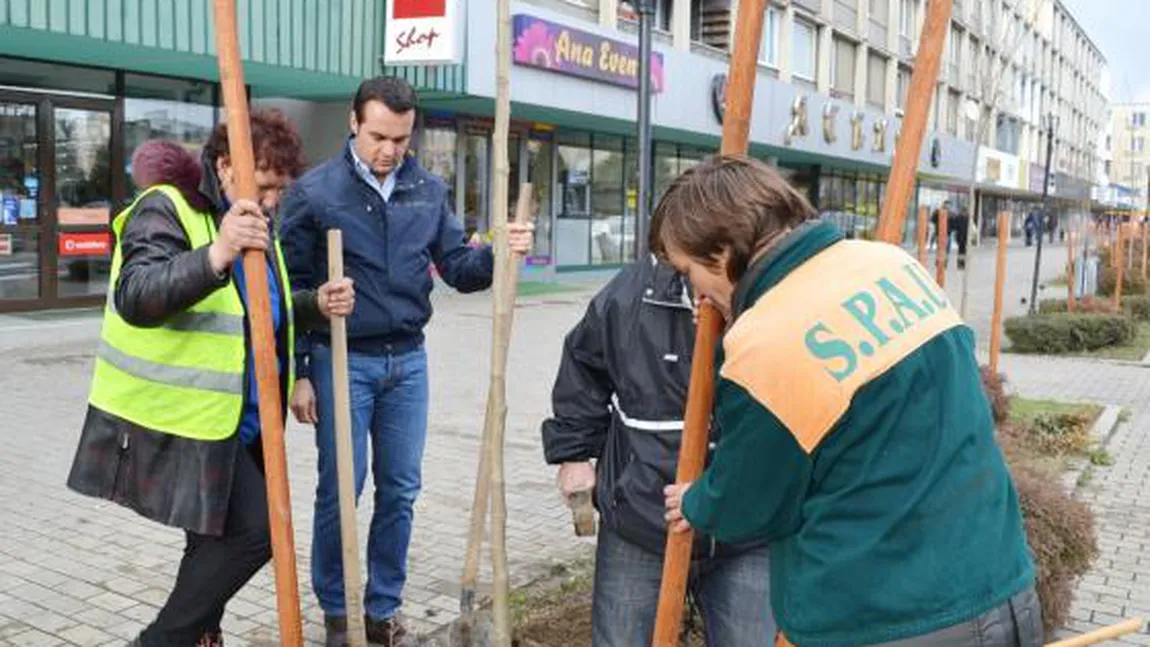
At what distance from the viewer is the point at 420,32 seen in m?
13.4

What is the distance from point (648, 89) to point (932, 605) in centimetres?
265

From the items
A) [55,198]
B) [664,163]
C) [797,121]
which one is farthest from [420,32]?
[797,121]

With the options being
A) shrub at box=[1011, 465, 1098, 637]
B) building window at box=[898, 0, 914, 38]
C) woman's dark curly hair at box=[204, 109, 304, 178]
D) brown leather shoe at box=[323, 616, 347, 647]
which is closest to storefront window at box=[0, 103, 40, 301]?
brown leather shoe at box=[323, 616, 347, 647]

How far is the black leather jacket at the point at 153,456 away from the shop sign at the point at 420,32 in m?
10.8

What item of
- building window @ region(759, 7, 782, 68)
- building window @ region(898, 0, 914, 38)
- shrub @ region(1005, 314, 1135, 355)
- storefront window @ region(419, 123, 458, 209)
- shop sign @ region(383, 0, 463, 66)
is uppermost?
building window @ region(898, 0, 914, 38)

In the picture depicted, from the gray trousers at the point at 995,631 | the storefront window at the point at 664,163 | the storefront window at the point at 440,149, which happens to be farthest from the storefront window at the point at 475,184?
the gray trousers at the point at 995,631

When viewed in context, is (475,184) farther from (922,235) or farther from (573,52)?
(922,235)

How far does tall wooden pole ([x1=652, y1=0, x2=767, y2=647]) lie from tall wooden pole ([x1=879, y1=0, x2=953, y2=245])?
12.6 inches

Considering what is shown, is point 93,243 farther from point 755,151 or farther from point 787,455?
point 755,151

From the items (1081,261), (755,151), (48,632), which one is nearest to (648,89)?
(48,632)

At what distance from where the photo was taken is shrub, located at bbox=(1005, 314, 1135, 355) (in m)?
13.1

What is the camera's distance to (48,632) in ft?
12.9

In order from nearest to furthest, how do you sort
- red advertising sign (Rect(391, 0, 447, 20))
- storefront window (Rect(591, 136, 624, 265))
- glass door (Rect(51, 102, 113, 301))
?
glass door (Rect(51, 102, 113, 301))
red advertising sign (Rect(391, 0, 447, 20))
storefront window (Rect(591, 136, 624, 265))

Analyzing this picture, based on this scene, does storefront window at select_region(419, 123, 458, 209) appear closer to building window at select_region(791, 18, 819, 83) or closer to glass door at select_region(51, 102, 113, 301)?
glass door at select_region(51, 102, 113, 301)
